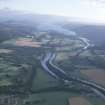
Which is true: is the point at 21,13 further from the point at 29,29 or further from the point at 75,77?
the point at 75,77

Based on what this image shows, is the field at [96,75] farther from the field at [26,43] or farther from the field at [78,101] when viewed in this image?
the field at [26,43]

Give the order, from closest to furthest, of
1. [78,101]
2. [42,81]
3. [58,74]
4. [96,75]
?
[78,101], [42,81], [96,75], [58,74]

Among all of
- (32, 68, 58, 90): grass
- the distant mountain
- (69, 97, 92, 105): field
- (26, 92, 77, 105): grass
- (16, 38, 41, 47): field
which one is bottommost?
(69, 97, 92, 105): field

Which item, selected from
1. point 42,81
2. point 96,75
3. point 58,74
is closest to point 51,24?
point 58,74

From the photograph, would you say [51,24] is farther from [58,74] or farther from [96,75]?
[96,75]

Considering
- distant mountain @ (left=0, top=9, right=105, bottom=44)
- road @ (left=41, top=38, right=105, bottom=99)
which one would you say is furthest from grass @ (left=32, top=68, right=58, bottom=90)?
distant mountain @ (left=0, top=9, right=105, bottom=44)

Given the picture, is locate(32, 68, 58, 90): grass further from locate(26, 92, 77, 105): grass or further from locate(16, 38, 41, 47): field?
locate(16, 38, 41, 47): field

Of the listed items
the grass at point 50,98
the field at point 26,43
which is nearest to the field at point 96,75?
the grass at point 50,98

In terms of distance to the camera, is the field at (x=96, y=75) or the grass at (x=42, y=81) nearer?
the grass at (x=42, y=81)
